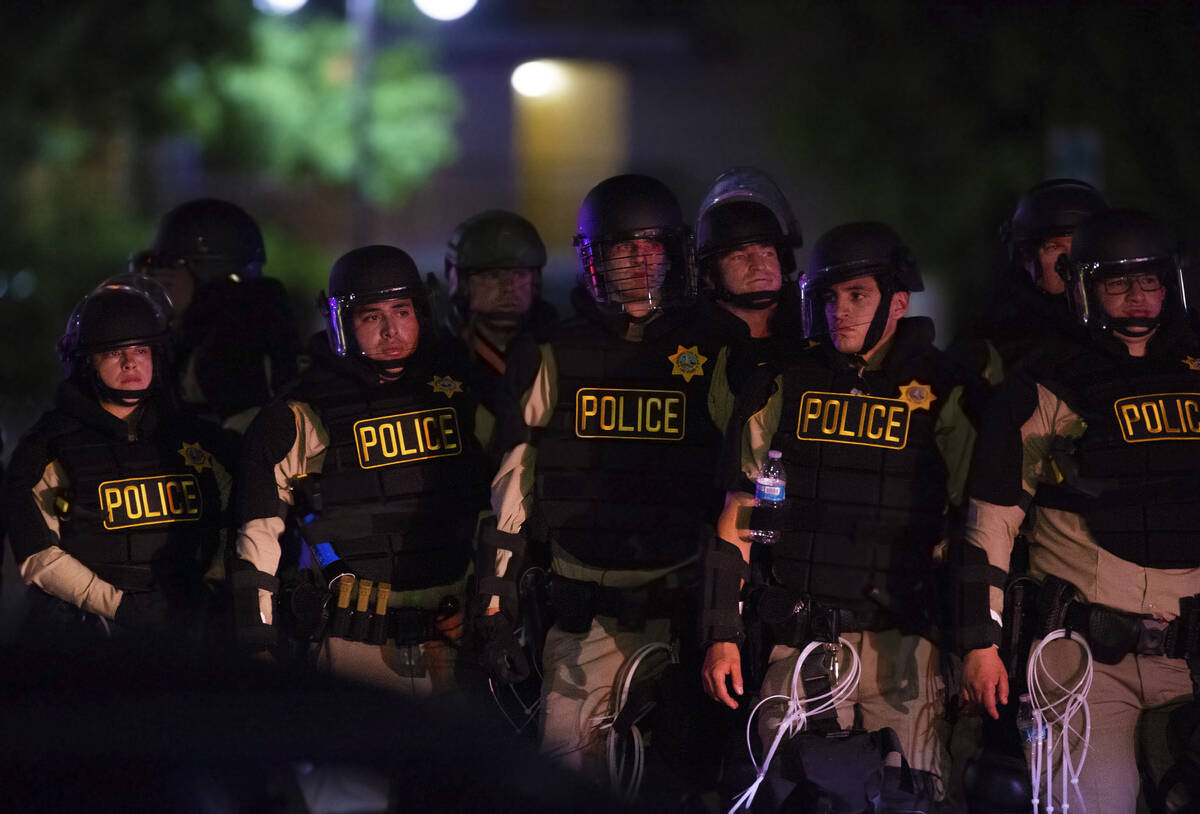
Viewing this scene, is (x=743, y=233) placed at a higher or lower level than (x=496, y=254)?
higher

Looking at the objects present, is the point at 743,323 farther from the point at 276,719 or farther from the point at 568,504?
the point at 276,719

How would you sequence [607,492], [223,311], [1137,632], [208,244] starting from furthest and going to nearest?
[208,244]
[223,311]
[607,492]
[1137,632]

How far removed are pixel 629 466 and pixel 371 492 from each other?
3.56 feet

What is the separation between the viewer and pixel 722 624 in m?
5.20

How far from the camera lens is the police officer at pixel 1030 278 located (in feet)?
20.1

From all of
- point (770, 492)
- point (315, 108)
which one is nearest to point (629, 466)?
point (770, 492)

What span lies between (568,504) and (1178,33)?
16.1m

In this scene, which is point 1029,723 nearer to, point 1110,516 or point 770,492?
point 1110,516

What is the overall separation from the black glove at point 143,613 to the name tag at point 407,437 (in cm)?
112

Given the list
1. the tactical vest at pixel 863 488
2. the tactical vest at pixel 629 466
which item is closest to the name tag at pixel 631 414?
the tactical vest at pixel 629 466

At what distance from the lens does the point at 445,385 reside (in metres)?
6.17

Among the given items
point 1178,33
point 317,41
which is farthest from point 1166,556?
point 317,41

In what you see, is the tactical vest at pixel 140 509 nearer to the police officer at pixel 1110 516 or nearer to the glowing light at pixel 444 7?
the police officer at pixel 1110 516

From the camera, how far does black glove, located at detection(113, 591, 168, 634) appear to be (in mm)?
6125
